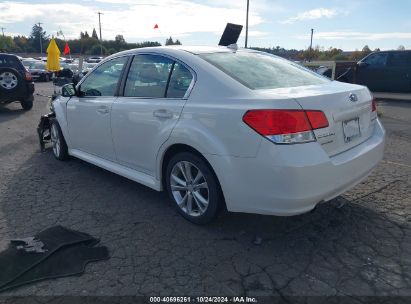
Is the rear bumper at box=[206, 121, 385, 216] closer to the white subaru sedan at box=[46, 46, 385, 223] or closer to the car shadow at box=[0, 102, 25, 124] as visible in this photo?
the white subaru sedan at box=[46, 46, 385, 223]

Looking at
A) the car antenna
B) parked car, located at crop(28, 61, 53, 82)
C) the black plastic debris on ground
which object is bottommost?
the black plastic debris on ground

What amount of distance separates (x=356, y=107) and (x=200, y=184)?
1.54 meters

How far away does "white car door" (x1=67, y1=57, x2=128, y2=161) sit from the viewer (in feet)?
14.5

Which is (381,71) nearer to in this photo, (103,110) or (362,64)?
(362,64)

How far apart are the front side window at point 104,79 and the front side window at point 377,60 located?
41.9 feet

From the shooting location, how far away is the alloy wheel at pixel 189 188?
3.51m

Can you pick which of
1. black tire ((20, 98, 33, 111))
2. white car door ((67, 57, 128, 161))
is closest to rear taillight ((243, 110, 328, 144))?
white car door ((67, 57, 128, 161))

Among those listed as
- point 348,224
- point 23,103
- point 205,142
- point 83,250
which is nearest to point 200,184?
point 205,142

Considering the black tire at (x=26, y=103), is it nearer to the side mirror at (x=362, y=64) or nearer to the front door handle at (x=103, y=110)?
the front door handle at (x=103, y=110)

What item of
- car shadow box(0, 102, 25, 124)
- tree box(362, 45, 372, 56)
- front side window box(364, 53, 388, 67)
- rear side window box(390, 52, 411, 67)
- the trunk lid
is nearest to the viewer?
the trunk lid

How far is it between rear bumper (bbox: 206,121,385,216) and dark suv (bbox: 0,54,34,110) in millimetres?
9669

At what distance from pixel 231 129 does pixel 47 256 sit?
1788 millimetres

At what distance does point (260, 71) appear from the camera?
3658 mm

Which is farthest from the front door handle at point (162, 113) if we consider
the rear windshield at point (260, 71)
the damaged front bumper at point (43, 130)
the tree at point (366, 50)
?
the tree at point (366, 50)
